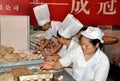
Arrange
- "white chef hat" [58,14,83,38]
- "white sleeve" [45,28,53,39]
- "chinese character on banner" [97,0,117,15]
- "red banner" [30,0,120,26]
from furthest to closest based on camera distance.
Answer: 1. "chinese character on banner" [97,0,117,15]
2. "red banner" [30,0,120,26]
3. "white sleeve" [45,28,53,39]
4. "white chef hat" [58,14,83,38]

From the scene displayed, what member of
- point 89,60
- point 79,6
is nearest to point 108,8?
point 79,6

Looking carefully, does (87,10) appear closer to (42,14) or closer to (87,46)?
(42,14)

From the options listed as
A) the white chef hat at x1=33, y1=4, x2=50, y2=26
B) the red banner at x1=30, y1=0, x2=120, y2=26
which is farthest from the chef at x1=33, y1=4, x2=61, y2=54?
the red banner at x1=30, y1=0, x2=120, y2=26

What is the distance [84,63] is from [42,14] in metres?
1.27

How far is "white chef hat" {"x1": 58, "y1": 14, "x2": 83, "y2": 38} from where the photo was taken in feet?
7.80

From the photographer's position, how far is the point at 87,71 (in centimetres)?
212

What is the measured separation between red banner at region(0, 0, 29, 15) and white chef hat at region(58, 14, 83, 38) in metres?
0.92

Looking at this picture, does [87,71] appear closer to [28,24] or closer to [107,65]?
[107,65]

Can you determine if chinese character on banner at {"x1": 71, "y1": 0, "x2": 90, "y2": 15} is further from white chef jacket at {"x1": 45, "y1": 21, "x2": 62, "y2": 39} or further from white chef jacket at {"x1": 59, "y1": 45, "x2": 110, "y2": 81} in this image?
white chef jacket at {"x1": 59, "y1": 45, "x2": 110, "y2": 81}

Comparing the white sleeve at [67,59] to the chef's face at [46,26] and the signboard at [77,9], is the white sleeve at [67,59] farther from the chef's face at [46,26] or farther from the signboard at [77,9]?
the signboard at [77,9]

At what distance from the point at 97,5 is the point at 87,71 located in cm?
172

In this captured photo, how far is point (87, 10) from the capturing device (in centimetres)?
361

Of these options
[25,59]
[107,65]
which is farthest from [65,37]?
[107,65]

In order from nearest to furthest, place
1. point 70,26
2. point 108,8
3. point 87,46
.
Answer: point 87,46 < point 70,26 < point 108,8
